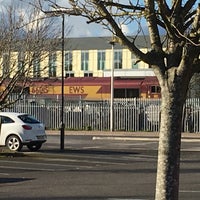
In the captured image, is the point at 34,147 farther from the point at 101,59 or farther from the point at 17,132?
the point at 101,59

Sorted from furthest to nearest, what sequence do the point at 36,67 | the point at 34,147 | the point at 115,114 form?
the point at 115,114
the point at 36,67
the point at 34,147

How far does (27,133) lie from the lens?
22.9m

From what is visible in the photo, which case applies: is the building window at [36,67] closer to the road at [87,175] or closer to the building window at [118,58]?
the road at [87,175]

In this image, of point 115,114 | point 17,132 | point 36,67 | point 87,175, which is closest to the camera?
point 87,175

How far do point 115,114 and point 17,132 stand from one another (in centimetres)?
1903

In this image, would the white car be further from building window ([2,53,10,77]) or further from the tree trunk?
the tree trunk

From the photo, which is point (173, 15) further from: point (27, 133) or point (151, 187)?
point (27, 133)

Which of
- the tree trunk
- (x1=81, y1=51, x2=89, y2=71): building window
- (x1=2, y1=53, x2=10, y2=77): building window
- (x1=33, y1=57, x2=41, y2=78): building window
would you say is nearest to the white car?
(x1=2, y1=53, x2=10, y2=77): building window

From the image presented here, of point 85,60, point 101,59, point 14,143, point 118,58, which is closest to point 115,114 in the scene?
point 14,143

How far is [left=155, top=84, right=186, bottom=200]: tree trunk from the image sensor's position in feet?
16.6

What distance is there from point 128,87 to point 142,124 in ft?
27.5

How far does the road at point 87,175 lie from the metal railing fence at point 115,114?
1490 centimetres

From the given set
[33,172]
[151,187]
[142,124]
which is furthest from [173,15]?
[142,124]

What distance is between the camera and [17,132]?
2277 cm
